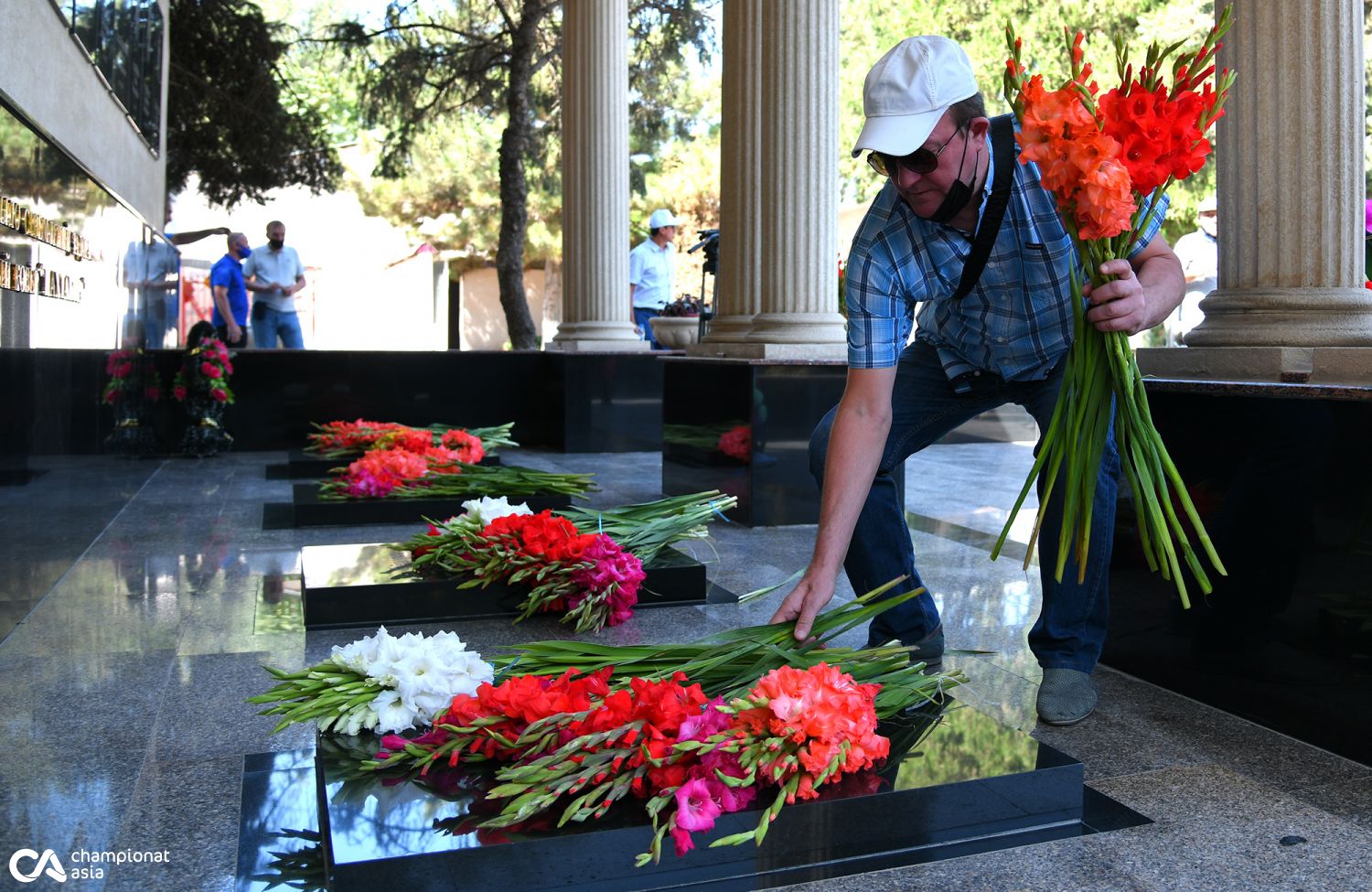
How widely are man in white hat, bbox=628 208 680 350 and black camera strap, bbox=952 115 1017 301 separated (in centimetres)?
1032

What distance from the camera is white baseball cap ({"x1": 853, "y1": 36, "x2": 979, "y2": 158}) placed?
303cm

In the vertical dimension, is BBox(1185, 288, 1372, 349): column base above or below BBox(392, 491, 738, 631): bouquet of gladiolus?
above

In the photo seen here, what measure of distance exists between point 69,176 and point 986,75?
83.4ft

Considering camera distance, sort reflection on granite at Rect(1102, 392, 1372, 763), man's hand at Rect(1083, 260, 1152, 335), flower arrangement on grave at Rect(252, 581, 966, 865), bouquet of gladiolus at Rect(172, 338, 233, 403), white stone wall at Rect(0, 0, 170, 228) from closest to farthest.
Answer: flower arrangement on grave at Rect(252, 581, 966, 865) < man's hand at Rect(1083, 260, 1152, 335) < reflection on granite at Rect(1102, 392, 1372, 763) < white stone wall at Rect(0, 0, 170, 228) < bouquet of gladiolus at Rect(172, 338, 233, 403)

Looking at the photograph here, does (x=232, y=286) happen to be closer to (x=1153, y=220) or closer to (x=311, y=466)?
(x=311, y=466)

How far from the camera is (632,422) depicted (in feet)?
40.3

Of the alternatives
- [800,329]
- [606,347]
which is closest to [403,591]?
[800,329]

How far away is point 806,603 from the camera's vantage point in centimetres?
324

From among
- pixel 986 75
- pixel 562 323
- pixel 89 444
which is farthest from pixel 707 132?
pixel 89 444

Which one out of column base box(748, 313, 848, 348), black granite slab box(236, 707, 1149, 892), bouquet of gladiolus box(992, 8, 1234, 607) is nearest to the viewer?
black granite slab box(236, 707, 1149, 892)

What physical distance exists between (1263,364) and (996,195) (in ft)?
4.39

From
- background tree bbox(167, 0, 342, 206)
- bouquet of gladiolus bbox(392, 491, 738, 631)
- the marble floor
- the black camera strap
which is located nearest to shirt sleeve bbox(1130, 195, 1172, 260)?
the black camera strap

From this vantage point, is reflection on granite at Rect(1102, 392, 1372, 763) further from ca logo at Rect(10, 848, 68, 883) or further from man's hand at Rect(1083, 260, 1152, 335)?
ca logo at Rect(10, 848, 68, 883)

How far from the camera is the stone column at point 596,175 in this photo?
12.2 m
